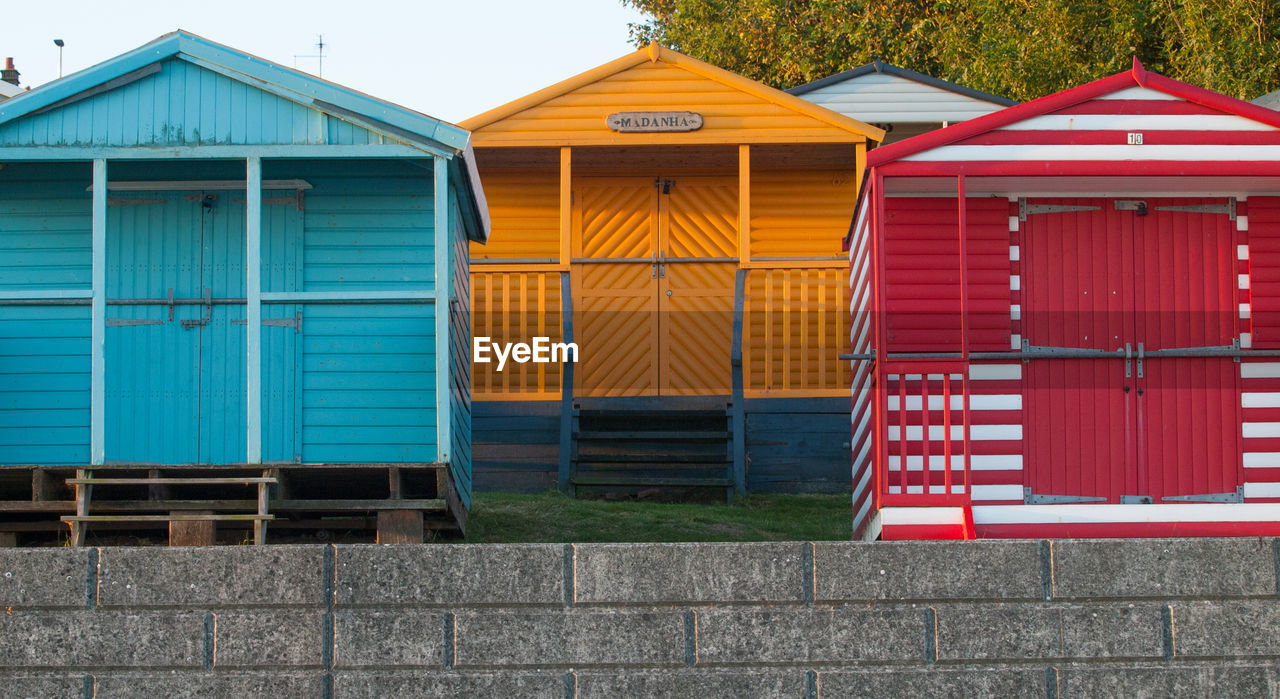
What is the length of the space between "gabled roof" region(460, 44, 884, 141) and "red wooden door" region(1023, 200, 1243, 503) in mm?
4454

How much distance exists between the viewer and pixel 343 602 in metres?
8.46

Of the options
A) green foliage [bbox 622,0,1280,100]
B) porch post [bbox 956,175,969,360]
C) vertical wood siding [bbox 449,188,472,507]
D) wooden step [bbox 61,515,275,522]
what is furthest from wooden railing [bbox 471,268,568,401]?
green foliage [bbox 622,0,1280,100]

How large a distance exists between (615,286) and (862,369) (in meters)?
5.10

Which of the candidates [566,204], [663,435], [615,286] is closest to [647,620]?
[663,435]

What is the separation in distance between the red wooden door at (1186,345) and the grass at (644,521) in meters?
2.31

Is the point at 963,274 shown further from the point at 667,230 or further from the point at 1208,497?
the point at 667,230

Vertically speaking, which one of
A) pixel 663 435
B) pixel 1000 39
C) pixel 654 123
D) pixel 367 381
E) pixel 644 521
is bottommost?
pixel 644 521

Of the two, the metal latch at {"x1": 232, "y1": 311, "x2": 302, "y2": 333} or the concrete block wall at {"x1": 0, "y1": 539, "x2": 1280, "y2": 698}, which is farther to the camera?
the metal latch at {"x1": 232, "y1": 311, "x2": 302, "y2": 333}

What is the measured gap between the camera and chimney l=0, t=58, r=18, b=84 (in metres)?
26.7

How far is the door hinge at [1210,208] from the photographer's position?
1070 cm

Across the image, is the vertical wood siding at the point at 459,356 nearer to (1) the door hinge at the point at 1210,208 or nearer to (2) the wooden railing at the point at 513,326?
(2) the wooden railing at the point at 513,326

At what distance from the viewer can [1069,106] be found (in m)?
10.2

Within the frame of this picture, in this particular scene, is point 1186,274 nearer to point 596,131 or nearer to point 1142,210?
point 1142,210

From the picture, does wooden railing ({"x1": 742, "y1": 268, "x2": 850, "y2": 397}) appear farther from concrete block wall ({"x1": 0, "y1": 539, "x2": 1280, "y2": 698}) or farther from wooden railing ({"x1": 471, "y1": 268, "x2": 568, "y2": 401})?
concrete block wall ({"x1": 0, "y1": 539, "x2": 1280, "y2": 698})
